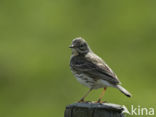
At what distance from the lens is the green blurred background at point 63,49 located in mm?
20266

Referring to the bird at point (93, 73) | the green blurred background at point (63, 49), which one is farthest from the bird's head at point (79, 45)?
the green blurred background at point (63, 49)

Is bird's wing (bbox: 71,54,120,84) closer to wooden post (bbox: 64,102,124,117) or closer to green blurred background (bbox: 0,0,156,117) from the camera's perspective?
wooden post (bbox: 64,102,124,117)

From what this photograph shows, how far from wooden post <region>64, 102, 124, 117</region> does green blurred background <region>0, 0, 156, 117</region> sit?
1026 centimetres

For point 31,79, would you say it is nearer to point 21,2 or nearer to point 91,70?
point 21,2

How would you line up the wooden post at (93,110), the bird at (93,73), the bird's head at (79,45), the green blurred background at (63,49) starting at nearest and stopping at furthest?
the wooden post at (93,110)
the bird at (93,73)
the bird's head at (79,45)
the green blurred background at (63,49)

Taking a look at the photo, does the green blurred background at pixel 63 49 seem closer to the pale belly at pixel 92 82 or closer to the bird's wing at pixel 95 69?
the bird's wing at pixel 95 69

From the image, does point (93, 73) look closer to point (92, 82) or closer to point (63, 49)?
point (92, 82)

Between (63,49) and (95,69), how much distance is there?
13.0 meters

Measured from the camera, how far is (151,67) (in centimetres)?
2297

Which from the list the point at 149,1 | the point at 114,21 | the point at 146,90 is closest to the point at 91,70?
the point at 146,90

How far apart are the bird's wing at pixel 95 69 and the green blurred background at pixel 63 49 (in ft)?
24.9

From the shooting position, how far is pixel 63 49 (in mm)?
23875

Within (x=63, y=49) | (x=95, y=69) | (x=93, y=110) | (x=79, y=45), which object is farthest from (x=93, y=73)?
(x=63, y=49)

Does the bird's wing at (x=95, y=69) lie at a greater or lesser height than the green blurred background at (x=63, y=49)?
lesser
